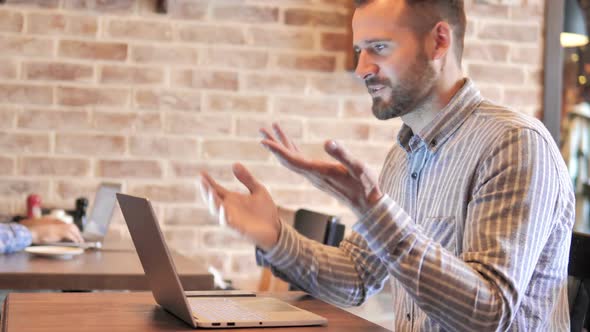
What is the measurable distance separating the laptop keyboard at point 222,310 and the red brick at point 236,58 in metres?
2.05

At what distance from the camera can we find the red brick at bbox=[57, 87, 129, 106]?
11.3ft

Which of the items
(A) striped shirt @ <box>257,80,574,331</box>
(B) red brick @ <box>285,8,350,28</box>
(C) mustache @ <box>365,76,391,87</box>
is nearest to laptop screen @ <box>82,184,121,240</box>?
(B) red brick @ <box>285,8,350,28</box>

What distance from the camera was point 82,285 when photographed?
2180 mm

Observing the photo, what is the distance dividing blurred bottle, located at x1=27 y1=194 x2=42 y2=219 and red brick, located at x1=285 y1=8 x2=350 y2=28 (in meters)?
1.28

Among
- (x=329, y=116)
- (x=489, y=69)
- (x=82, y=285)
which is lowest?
(x=82, y=285)

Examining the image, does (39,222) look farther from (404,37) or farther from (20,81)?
(404,37)

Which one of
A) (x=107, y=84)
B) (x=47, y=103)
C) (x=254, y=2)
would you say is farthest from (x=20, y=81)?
A: (x=254, y=2)

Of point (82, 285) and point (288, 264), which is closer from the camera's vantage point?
point (288, 264)

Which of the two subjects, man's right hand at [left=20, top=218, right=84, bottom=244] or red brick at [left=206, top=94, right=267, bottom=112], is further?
red brick at [left=206, top=94, right=267, bottom=112]

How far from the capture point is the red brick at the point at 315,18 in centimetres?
361

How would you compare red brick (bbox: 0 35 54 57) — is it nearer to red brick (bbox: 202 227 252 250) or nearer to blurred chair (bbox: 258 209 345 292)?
red brick (bbox: 202 227 252 250)

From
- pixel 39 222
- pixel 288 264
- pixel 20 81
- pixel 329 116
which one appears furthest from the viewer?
pixel 329 116

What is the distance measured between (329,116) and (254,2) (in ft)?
1.94

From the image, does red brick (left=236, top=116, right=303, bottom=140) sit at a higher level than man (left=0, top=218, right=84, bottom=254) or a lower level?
higher
